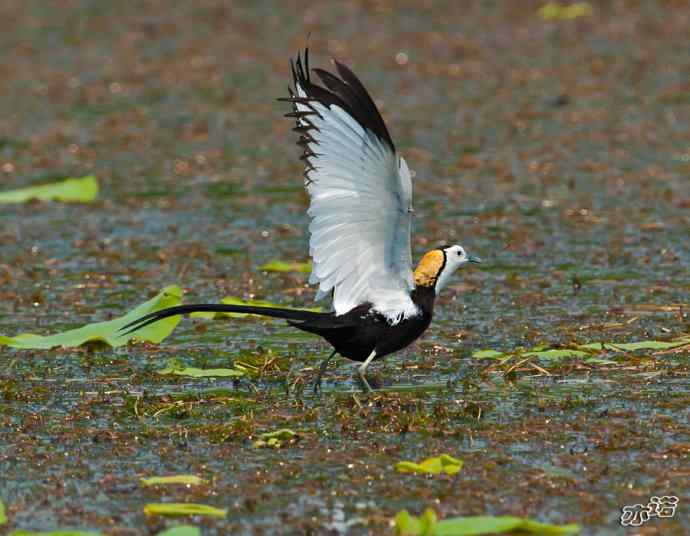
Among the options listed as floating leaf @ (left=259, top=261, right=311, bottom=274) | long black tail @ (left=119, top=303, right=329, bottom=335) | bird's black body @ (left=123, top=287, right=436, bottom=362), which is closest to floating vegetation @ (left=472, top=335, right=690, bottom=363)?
bird's black body @ (left=123, top=287, right=436, bottom=362)

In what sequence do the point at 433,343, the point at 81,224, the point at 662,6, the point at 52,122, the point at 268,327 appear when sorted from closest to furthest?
the point at 433,343 < the point at 268,327 < the point at 81,224 < the point at 52,122 < the point at 662,6

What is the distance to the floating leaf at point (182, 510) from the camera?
5051mm

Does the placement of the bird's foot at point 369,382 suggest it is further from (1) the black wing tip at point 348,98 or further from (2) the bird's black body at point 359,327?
(1) the black wing tip at point 348,98

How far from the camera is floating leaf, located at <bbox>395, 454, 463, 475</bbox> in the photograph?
5.45 meters

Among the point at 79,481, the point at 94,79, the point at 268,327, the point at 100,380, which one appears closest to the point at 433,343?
the point at 268,327

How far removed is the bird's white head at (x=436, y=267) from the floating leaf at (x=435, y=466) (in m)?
1.51

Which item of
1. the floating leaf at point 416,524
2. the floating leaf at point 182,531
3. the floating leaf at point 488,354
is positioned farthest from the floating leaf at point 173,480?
the floating leaf at point 488,354

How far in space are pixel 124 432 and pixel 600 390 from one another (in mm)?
2060

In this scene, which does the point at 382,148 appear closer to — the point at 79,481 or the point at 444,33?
the point at 79,481

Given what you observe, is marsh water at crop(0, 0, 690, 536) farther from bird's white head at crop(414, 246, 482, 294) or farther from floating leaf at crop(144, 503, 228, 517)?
bird's white head at crop(414, 246, 482, 294)

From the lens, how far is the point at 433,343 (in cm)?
774

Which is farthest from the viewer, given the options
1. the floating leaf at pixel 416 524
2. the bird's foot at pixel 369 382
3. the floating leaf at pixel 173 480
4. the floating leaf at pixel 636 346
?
the floating leaf at pixel 636 346

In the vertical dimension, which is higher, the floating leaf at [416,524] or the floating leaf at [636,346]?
the floating leaf at [636,346]

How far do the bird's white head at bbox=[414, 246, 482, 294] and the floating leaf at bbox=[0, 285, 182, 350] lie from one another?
121 cm
